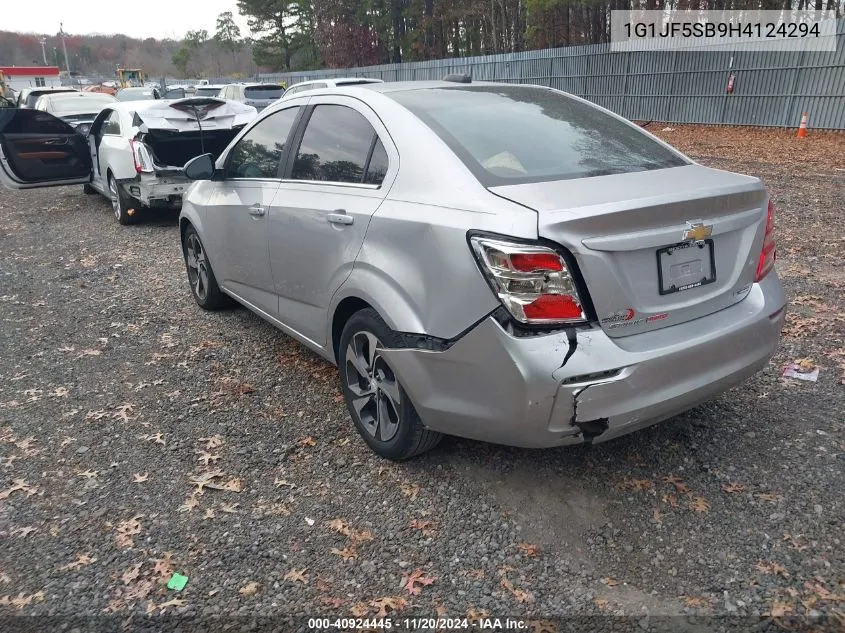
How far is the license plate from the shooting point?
101 inches

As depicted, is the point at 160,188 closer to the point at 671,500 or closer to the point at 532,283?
the point at 532,283

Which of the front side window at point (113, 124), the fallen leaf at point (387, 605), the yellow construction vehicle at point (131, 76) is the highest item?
the yellow construction vehicle at point (131, 76)

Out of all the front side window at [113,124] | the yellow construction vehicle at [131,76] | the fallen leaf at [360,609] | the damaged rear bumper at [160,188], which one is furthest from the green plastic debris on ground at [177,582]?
the yellow construction vehicle at [131,76]

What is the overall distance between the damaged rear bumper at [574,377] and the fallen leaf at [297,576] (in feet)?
2.65

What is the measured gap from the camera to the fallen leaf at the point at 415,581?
248cm

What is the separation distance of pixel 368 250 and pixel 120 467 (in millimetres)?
1741

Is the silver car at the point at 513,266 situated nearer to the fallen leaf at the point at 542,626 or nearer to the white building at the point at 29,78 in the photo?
the fallen leaf at the point at 542,626

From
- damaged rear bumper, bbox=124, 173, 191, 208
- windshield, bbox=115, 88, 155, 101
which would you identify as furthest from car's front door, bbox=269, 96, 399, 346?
windshield, bbox=115, 88, 155, 101

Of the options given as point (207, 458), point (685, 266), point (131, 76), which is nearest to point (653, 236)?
point (685, 266)

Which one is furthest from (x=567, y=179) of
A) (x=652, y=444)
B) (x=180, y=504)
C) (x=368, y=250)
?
(x=180, y=504)

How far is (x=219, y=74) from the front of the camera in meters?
90.8

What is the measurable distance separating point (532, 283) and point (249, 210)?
93.0 inches

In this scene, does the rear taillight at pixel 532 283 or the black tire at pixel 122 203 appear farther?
the black tire at pixel 122 203

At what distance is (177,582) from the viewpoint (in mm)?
2578
